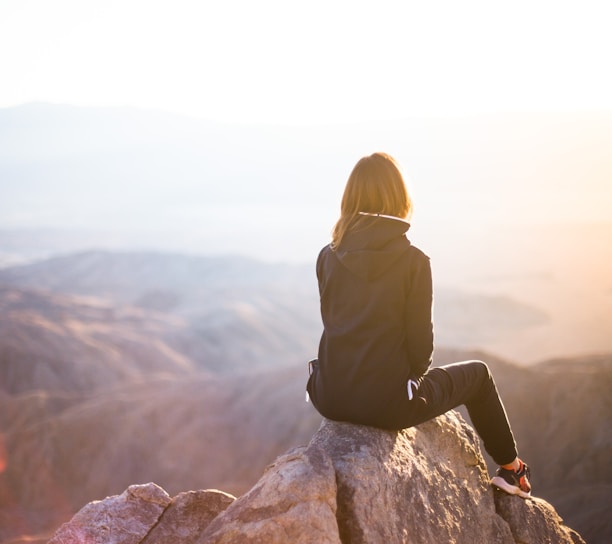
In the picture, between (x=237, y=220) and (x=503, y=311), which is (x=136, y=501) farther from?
(x=237, y=220)

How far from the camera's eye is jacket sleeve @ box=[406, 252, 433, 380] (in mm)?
3791

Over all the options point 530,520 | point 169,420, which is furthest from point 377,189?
point 169,420

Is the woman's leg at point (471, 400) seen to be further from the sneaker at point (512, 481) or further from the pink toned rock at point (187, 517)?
the pink toned rock at point (187, 517)

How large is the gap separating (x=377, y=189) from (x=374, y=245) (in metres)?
0.35

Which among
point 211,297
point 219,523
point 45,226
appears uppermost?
point 219,523

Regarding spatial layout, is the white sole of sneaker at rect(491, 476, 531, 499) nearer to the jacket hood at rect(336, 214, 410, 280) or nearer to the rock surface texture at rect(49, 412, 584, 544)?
the rock surface texture at rect(49, 412, 584, 544)

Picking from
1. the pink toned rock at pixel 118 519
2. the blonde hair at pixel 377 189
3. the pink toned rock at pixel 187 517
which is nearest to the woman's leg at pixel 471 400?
the blonde hair at pixel 377 189

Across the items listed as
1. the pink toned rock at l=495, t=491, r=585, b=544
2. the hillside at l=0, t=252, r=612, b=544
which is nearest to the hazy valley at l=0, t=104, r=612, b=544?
the hillside at l=0, t=252, r=612, b=544

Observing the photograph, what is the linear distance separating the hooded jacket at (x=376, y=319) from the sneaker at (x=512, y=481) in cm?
139

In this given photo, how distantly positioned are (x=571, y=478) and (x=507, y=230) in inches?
4475

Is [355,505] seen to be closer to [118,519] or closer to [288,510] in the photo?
[288,510]

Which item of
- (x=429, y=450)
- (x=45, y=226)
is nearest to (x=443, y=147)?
(x=45, y=226)

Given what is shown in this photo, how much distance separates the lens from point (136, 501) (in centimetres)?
495

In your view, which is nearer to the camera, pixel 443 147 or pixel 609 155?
pixel 609 155
